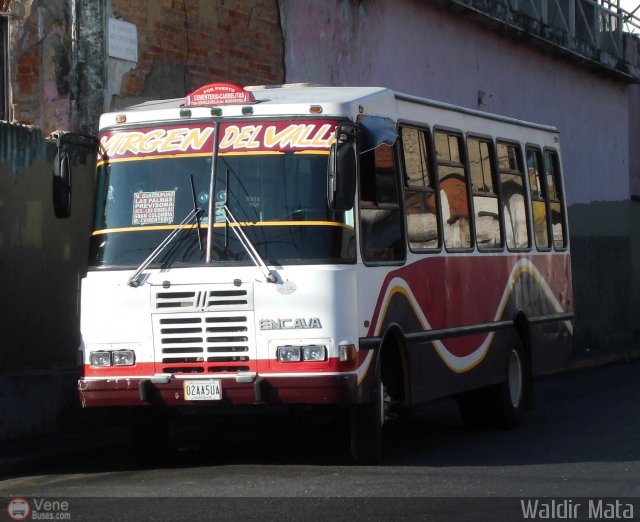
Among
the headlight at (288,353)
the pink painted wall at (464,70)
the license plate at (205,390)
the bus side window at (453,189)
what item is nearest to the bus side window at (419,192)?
the bus side window at (453,189)

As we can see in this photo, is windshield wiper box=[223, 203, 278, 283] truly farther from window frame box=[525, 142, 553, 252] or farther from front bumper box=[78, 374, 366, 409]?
window frame box=[525, 142, 553, 252]

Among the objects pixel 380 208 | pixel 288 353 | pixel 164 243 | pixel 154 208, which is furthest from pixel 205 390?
pixel 380 208

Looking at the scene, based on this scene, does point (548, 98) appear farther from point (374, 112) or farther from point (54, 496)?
point (54, 496)

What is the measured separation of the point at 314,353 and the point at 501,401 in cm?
383

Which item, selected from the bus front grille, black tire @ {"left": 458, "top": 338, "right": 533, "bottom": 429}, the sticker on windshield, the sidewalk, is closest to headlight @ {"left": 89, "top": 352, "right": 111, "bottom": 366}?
the bus front grille

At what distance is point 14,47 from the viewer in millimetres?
13469

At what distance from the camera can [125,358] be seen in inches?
399

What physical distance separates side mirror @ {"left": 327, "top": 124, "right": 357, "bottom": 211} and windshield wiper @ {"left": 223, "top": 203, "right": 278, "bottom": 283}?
62 centimetres

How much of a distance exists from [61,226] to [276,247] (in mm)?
3641

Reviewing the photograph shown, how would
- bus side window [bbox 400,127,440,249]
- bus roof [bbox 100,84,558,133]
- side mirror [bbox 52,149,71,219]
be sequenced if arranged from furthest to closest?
bus side window [bbox 400,127,440,249], side mirror [bbox 52,149,71,219], bus roof [bbox 100,84,558,133]

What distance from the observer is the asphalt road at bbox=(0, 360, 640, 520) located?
27.8 feet

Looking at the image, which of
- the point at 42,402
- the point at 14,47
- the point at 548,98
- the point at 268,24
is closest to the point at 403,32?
the point at 268,24

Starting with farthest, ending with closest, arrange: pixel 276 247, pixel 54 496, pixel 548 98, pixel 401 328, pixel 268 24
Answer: pixel 548 98, pixel 268 24, pixel 401 328, pixel 276 247, pixel 54 496

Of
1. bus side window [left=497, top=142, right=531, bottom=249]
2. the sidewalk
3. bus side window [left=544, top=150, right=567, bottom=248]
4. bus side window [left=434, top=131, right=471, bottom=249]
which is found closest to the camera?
the sidewalk
